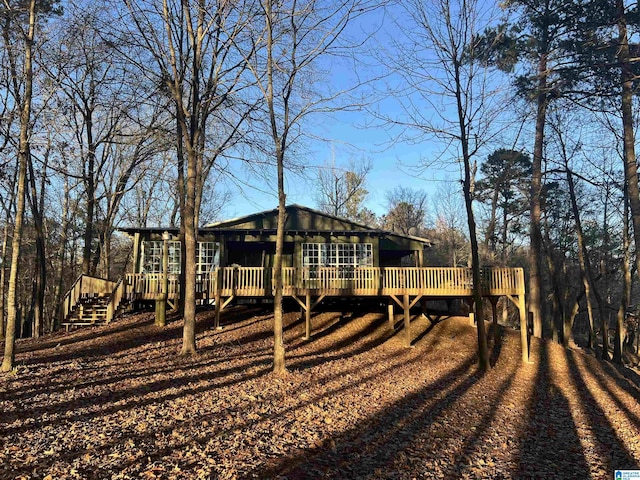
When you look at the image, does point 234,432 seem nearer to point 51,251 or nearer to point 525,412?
point 525,412

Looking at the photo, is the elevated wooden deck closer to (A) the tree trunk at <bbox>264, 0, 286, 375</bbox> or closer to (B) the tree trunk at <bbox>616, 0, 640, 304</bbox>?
(B) the tree trunk at <bbox>616, 0, 640, 304</bbox>

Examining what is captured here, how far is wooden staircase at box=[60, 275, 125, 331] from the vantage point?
49.7ft

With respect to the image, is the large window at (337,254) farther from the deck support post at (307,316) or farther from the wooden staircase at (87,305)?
the wooden staircase at (87,305)

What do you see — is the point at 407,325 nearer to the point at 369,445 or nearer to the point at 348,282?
the point at 348,282

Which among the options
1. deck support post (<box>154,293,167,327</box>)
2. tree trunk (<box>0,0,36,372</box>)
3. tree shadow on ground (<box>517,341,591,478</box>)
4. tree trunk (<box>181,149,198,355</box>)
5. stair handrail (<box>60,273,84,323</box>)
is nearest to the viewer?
tree shadow on ground (<box>517,341,591,478</box>)

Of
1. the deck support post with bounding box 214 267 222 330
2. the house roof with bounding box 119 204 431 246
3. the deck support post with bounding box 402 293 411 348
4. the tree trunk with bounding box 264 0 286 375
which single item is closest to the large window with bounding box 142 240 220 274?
the house roof with bounding box 119 204 431 246

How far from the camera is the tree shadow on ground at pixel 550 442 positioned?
5859mm

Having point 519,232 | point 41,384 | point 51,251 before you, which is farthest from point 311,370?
point 51,251

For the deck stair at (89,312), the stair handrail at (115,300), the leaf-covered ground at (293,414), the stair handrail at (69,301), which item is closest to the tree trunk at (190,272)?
the leaf-covered ground at (293,414)

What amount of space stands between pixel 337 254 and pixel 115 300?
9120 millimetres

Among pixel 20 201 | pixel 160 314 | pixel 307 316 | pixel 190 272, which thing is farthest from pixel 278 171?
pixel 160 314

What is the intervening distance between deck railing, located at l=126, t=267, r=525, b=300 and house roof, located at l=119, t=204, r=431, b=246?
3.48 meters

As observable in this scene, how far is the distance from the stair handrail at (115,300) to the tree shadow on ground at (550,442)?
42.5 feet

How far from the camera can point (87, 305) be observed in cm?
1588
